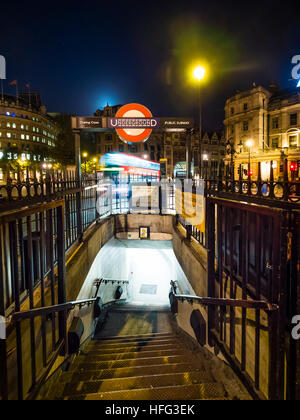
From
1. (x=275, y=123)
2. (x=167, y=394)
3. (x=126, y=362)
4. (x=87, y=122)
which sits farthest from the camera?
(x=275, y=123)

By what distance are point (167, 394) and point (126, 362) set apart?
1275 millimetres

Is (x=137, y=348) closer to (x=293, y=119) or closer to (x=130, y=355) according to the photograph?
(x=130, y=355)

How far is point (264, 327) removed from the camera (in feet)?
9.00

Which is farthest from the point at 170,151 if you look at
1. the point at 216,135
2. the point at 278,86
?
the point at 278,86

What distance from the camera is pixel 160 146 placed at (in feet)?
234

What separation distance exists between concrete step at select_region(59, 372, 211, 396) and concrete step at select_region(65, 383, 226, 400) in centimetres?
15

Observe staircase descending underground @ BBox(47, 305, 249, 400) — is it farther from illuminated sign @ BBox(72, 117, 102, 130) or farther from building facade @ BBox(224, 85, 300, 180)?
building facade @ BBox(224, 85, 300, 180)

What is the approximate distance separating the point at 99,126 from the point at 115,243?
17.1 ft

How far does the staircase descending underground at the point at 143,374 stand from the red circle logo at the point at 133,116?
6.34 metres

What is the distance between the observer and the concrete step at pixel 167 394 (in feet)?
10.2

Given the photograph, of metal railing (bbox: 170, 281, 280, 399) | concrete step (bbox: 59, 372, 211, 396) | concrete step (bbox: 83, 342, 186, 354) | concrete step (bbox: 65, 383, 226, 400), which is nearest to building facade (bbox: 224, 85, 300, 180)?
concrete step (bbox: 83, 342, 186, 354)

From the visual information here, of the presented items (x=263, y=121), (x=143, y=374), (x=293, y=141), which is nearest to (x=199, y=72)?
(x=143, y=374)

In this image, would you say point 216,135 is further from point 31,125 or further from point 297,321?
point 297,321

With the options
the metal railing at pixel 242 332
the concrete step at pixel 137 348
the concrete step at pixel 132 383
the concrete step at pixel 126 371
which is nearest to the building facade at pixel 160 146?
the concrete step at pixel 137 348
